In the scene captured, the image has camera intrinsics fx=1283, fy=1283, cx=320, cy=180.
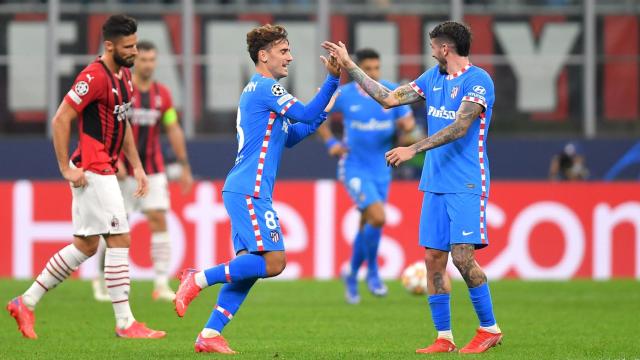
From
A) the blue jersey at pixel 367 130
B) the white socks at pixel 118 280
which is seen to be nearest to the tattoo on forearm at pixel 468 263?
the white socks at pixel 118 280

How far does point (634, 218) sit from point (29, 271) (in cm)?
781

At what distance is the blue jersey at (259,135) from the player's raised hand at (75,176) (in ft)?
4.59

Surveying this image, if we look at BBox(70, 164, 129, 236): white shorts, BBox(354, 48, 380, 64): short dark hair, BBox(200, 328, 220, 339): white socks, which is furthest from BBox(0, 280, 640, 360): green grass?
BBox(354, 48, 380, 64): short dark hair

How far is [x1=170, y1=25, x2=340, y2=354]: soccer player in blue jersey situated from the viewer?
8281 mm

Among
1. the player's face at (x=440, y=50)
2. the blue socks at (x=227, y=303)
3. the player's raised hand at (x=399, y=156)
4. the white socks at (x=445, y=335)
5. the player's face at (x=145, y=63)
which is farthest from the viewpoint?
the player's face at (x=145, y=63)

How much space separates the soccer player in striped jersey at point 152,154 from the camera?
43.4 feet

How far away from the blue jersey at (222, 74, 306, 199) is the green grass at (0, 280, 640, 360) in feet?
3.69

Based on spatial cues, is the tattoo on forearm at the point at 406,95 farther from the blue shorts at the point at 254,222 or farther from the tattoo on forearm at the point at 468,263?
the blue shorts at the point at 254,222

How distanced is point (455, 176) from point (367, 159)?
4857mm

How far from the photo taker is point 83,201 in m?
9.42

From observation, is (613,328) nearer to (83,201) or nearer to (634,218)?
(83,201)

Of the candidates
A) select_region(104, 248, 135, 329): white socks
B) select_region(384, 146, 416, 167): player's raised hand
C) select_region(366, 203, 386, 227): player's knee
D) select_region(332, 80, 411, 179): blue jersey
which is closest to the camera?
select_region(384, 146, 416, 167): player's raised hand

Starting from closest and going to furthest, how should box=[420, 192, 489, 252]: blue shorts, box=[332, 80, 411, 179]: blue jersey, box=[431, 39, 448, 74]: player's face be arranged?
box=[420, 192, 489, 252]: blue shorts, box=[431, 39, 448, 74]: player's face, box=[332, 80, 411, 179]: blue jersey

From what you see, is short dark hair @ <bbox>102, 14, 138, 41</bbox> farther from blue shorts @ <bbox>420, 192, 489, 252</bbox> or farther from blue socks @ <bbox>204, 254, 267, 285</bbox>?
blue shorts @ <bbox>420, 192, 489, 252</bbox>
